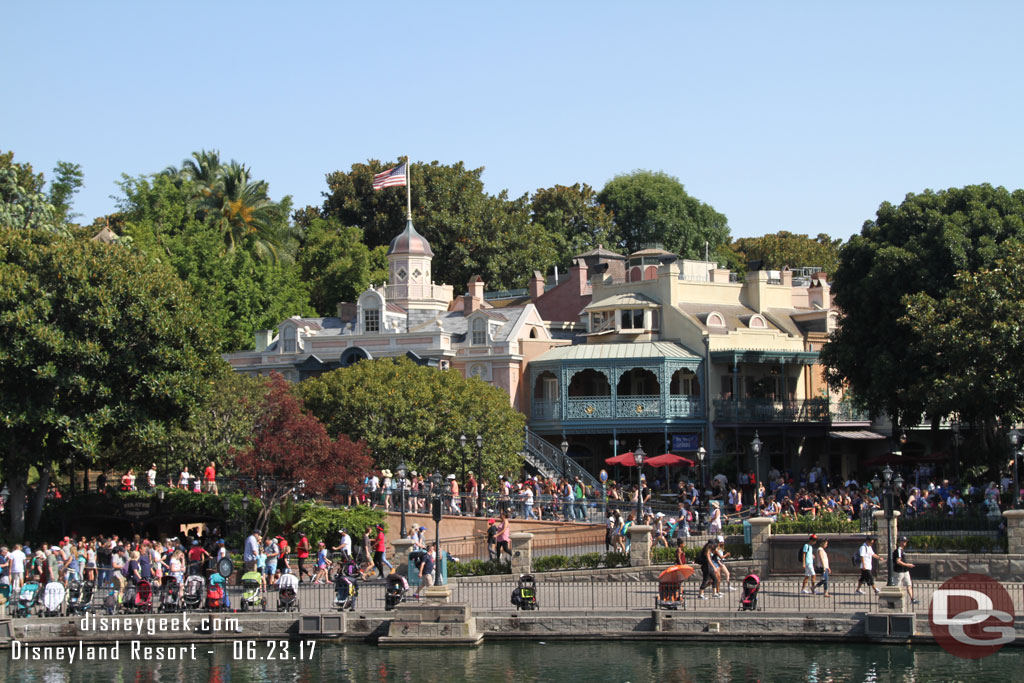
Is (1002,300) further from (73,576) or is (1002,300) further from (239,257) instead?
(239,257)

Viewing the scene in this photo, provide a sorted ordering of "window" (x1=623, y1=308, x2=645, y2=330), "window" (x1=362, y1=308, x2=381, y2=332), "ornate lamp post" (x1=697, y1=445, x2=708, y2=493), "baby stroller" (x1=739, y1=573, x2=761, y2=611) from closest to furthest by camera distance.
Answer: "baby stroller" (x1=739, y1=573, x2=761, y2=611), "ornate lamp post" (x1=697, y1=445, x2=708, y2=493), "window" (x1=362, y1=308, x2=381, y2=332), "window" (x1=623, y1=308, x2=645, y2=330)

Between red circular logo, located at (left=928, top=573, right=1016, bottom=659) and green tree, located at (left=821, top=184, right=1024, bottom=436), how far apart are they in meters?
15.0

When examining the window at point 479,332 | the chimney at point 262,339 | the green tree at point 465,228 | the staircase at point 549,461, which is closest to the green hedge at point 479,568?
the staircase at point 549,461

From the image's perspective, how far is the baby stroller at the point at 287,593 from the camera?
29.4 m

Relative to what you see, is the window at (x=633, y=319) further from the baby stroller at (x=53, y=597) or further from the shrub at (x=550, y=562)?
the baby stroller at (x=53, y=597)

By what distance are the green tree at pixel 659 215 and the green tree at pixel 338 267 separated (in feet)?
63.6

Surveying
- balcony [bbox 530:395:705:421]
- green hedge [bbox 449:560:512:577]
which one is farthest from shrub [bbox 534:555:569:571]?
balcony [bbox 530:395:705:421]

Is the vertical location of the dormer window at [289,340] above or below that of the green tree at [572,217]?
below

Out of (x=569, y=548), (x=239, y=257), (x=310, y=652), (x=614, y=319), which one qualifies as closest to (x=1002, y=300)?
(x=569, y=548)

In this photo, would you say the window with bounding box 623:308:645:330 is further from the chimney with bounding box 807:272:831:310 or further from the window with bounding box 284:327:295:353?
the window with bounding box 284:327:295:353

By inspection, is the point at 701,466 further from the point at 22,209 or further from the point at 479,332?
the point at 22,209

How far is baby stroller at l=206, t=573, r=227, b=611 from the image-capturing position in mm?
29781

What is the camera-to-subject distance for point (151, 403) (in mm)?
37969

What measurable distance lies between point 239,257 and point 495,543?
30.9 m
